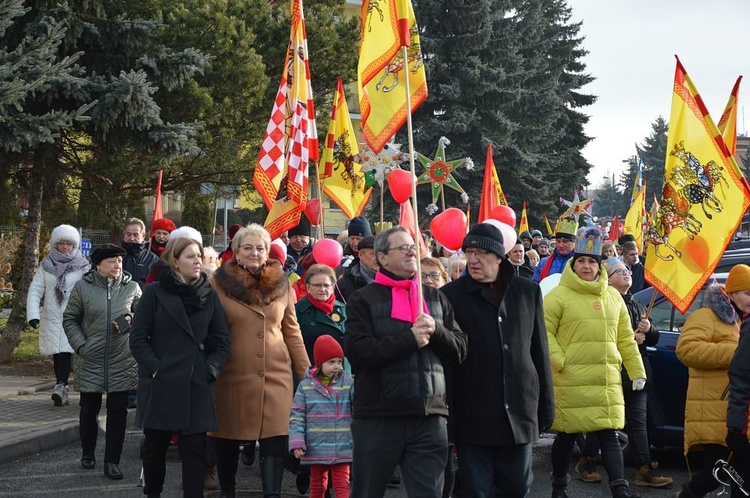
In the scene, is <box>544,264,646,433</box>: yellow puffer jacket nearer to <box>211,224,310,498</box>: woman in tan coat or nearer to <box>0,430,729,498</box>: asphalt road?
<box>0,430,729,498</box>: asphalt road

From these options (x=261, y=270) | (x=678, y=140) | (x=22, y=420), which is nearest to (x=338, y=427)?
(x=261, y=270)

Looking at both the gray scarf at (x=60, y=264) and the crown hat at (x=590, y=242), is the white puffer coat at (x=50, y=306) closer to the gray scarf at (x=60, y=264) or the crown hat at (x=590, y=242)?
the gray scarf at (x=60, y=264)

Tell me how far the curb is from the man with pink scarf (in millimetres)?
4441

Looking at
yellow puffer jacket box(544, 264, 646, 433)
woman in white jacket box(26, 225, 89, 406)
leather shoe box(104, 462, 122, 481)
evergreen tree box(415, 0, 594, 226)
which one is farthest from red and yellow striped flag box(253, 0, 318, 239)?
evergreen tree box(415, 0, 594, 226)

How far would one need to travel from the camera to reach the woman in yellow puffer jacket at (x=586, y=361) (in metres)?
6.73

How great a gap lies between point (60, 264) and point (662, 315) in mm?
5938

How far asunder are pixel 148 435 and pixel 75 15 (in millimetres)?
8215

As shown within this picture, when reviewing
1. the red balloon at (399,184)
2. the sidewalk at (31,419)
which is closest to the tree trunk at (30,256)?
the sidewalk at (31,419)

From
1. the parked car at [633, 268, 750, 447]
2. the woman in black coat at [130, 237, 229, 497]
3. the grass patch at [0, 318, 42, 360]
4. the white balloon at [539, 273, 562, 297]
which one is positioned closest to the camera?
the woman in black coat at [130, 237, 229, 497]

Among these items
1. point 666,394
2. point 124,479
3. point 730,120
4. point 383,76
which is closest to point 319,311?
point 383,76

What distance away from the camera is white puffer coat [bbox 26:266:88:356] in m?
10.0

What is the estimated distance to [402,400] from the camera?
15.6 feet

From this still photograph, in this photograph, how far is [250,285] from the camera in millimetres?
6504

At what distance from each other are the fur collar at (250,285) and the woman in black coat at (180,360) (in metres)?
0.18
